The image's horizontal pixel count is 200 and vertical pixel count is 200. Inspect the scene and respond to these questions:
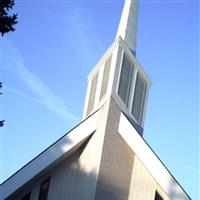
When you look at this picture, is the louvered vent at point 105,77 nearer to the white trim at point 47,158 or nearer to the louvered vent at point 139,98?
the louvered vent at point 139,98

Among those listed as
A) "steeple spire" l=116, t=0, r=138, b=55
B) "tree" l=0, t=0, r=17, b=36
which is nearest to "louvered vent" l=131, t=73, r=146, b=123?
"steeple spire" l=116, t=0, r=138, b=55

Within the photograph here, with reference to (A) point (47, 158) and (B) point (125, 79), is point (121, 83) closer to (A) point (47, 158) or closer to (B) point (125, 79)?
(B) point (125, 79)

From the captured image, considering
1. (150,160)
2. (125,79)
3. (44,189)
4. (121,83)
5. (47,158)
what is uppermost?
(125,79)

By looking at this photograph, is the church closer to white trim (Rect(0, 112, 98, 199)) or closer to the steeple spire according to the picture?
white trim (Rect(0, 112, 98, 199))

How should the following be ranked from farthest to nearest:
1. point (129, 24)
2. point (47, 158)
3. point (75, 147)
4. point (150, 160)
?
point (129, 24), point (75, 147), point (47, 158), point (150, 160)

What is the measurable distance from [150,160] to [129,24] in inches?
282

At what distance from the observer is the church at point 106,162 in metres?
19.3

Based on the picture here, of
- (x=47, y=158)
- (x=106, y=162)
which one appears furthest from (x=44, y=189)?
(x=106, y=162)

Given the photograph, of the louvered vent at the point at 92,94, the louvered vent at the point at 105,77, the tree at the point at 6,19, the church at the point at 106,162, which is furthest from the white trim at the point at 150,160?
the tree at the point at 6,19

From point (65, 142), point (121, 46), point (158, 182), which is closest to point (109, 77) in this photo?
point (121, 46)

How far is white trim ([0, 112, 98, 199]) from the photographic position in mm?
19516

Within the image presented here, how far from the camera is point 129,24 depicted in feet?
78.9

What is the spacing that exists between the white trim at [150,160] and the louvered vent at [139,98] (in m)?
1.57

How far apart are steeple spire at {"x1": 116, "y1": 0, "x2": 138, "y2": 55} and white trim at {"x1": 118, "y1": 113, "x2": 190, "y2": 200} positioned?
4.41 metres
